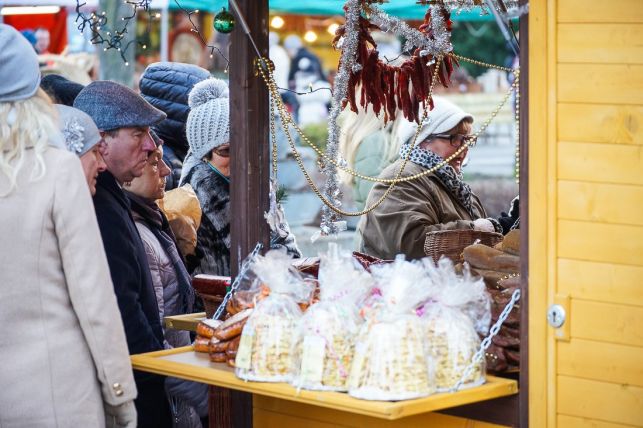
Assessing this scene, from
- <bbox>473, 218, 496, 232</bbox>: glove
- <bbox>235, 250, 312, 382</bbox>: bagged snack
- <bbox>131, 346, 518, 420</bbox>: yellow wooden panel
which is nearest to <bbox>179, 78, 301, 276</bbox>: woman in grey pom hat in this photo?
<bbox>473, 218, 496, 232</bbox>: glove

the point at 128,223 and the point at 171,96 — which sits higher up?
the point at 171,96

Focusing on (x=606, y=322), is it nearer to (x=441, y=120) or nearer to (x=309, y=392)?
(x=309, y=392)

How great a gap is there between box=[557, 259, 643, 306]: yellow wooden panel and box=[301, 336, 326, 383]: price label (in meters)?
0.66

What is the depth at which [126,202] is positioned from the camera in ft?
11.6

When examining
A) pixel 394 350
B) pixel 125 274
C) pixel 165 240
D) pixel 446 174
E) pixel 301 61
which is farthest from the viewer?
pixel 301 61

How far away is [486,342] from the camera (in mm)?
2748

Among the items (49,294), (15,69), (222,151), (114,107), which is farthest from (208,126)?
(49,294)

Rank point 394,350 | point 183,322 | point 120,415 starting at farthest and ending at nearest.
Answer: point 183,322, point 120,415, point 394,350

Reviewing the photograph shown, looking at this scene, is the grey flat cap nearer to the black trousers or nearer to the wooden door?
the black trousers

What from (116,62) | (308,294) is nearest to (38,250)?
(308,294)

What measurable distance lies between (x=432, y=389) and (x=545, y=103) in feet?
2.66

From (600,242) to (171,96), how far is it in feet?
13.1

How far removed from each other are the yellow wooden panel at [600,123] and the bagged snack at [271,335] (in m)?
0.85

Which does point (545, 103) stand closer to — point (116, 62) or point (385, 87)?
point (385, 87)
